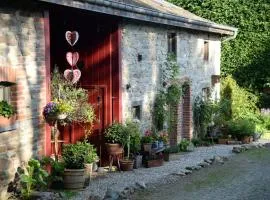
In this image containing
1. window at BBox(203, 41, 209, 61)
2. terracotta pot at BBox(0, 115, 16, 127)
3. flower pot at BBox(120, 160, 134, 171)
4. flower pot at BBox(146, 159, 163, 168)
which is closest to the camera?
terracotta pot at BBox(0, 115, 16, 127)

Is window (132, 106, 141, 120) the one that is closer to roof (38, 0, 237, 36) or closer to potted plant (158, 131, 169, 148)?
potted plant (158, 131, 169, 148)

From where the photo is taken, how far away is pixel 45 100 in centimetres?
1009

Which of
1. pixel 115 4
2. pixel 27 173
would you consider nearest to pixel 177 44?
pixel 115 4

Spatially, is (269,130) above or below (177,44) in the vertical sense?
below

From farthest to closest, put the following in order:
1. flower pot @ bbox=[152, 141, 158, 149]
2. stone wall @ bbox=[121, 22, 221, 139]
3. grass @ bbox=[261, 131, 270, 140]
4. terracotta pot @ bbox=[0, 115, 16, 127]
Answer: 1. grass @ bbox=[261, 131, 270, 140]
2. flower pot @ bbox=[152, 141, 158, 149]
3. stone wall @ bbox=[121, 22, 221, 139]
4. terracotta pot @ bbox=[0, 115, 16, 127]

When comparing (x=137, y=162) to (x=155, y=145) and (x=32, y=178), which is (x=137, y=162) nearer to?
(x=155, y=145)

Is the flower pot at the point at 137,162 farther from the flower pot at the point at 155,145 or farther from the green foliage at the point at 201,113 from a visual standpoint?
the green foliage at the point at 201,113

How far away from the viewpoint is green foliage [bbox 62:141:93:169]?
1020cm

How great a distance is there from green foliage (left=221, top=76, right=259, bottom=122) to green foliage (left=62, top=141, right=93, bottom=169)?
1164cm

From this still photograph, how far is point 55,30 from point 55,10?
162 centimetres

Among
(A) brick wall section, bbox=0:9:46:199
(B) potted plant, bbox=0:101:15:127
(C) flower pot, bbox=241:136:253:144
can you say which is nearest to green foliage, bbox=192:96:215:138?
(C) flower pot, bbox=241:136:253:144

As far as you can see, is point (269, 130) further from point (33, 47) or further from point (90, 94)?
point (33, 47)

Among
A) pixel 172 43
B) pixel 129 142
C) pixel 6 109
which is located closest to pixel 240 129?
pixel 172 43

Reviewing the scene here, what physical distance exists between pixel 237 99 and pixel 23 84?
14.5 meters
